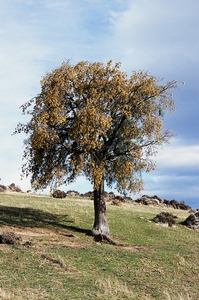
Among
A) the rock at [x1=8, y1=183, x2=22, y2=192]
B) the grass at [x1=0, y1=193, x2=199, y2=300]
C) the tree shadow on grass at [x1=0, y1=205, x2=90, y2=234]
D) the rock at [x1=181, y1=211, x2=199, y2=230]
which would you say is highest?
the rock at [x1=8, y1=183, x2=22, y2=192]

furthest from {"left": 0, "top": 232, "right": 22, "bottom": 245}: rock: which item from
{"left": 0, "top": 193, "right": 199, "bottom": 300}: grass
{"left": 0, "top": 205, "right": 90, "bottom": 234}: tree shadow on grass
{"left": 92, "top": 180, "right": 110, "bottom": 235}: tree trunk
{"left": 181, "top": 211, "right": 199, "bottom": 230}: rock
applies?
{"left": 181, "top": 211, "right": 199, "bottom": 230}: rock

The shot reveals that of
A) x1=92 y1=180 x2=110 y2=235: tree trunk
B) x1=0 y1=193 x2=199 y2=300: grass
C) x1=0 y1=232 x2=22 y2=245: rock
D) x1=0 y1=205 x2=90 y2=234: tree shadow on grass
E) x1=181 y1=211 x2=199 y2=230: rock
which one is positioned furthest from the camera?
x1=181 y1=211 x2=199 y2=230: rock

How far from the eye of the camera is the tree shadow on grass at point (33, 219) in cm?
2902

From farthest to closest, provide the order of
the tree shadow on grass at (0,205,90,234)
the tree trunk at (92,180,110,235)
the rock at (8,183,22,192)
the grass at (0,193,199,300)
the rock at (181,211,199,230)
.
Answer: the rock at (8,183,22,192) < the rock at (181,211,199,230) < the tree shadow on grass at (0,205,90,234) < the tree trunk at (92,180,110,235) < the grass at (0,193,199,300)

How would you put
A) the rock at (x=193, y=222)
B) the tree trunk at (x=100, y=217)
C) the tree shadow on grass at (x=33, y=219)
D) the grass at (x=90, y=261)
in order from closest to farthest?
the grass at (x=90, y=261) < the tree trunk at (x=100, y=217) < the tree shadow on grass at (x=33, y=219) < the rock at (x=193, y=222)

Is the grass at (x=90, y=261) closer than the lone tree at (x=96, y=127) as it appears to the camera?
Yes

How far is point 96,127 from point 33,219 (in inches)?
406

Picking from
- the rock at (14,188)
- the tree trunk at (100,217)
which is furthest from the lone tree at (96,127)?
the rock at (14,188)

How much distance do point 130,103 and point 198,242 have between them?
1291cm

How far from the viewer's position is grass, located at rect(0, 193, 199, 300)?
580 inches

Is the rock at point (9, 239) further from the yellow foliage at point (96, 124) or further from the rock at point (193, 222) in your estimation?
the rock at point (193, 222)

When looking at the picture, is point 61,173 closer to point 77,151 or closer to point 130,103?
point 77,151

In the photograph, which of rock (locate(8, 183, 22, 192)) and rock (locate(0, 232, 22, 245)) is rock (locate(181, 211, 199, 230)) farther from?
rock (locate(8, 183, 22, 192))

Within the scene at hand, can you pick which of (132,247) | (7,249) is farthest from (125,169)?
(7,249)
